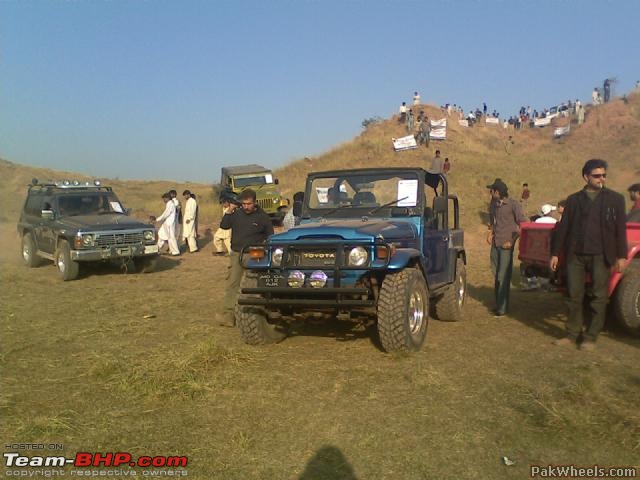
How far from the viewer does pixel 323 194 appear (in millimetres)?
6594

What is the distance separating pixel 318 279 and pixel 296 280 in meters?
0.23

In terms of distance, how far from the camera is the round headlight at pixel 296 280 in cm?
507

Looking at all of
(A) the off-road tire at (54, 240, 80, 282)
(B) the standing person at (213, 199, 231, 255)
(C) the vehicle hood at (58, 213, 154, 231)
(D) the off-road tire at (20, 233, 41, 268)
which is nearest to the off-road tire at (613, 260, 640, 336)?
(C) the vehicle hood at (58, 213, 154, 231)

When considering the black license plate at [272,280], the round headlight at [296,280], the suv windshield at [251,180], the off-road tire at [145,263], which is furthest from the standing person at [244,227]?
the suv windshield at [251,180]

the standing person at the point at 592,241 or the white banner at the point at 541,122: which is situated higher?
the white banner at the point at 541,122

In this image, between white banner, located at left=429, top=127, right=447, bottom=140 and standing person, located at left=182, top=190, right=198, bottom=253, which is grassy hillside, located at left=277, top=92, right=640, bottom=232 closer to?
white banner, located at left=429, top=127, right=447, bottom=140

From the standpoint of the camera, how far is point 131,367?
498 centimetres

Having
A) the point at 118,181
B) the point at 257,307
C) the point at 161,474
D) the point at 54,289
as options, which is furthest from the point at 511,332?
the point at 118,181

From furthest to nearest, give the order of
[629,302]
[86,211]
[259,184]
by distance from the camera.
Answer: [259,184] → [86,211] → [629,302]

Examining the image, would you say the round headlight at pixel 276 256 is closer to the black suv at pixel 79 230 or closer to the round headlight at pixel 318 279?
the round headlight at pixel 318 279

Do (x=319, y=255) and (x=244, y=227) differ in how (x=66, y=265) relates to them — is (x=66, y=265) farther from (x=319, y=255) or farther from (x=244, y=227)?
(x=319, y=255)

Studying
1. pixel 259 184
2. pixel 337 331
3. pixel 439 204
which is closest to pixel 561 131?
pixel 259 184
